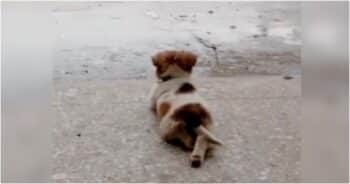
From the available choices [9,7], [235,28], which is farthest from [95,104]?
[9,7]

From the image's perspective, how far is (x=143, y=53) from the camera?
1587 mm

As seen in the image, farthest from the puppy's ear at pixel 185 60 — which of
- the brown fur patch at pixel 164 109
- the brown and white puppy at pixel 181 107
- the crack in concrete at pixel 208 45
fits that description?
the crack in concrete at pixel 208 45

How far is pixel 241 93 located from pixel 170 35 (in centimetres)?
35

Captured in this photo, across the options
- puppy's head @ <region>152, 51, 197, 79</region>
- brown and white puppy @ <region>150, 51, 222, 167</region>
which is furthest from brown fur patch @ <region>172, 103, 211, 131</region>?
puppy's head @ <region>152, 51, 197, 79</region>

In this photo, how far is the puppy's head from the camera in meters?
1.27

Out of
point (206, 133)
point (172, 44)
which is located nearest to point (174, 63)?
point (206, 133)

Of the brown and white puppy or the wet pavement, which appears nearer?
the brown and white puppy

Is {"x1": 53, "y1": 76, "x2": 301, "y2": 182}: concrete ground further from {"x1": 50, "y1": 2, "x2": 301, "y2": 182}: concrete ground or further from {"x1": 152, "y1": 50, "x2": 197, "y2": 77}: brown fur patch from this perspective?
{"x1": 152, "y1": 50, "x2": 197, "y2": 77}: brown fur patch

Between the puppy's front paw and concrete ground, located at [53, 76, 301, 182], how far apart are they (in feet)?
0.03

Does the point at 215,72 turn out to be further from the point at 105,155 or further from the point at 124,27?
the point at 105,155

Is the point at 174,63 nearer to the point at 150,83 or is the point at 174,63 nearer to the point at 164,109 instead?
the point at 164,109

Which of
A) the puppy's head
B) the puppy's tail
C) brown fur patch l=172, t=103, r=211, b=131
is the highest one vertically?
the puppy's head

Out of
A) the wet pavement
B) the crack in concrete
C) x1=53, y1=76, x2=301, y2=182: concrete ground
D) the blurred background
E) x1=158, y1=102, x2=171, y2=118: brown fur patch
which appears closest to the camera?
the blurred background

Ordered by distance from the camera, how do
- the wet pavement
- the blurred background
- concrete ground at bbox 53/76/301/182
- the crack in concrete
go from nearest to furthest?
the blurred background → concrete ground at bbox 53/76/301/182 → the wet pavement → the crack in concrete
